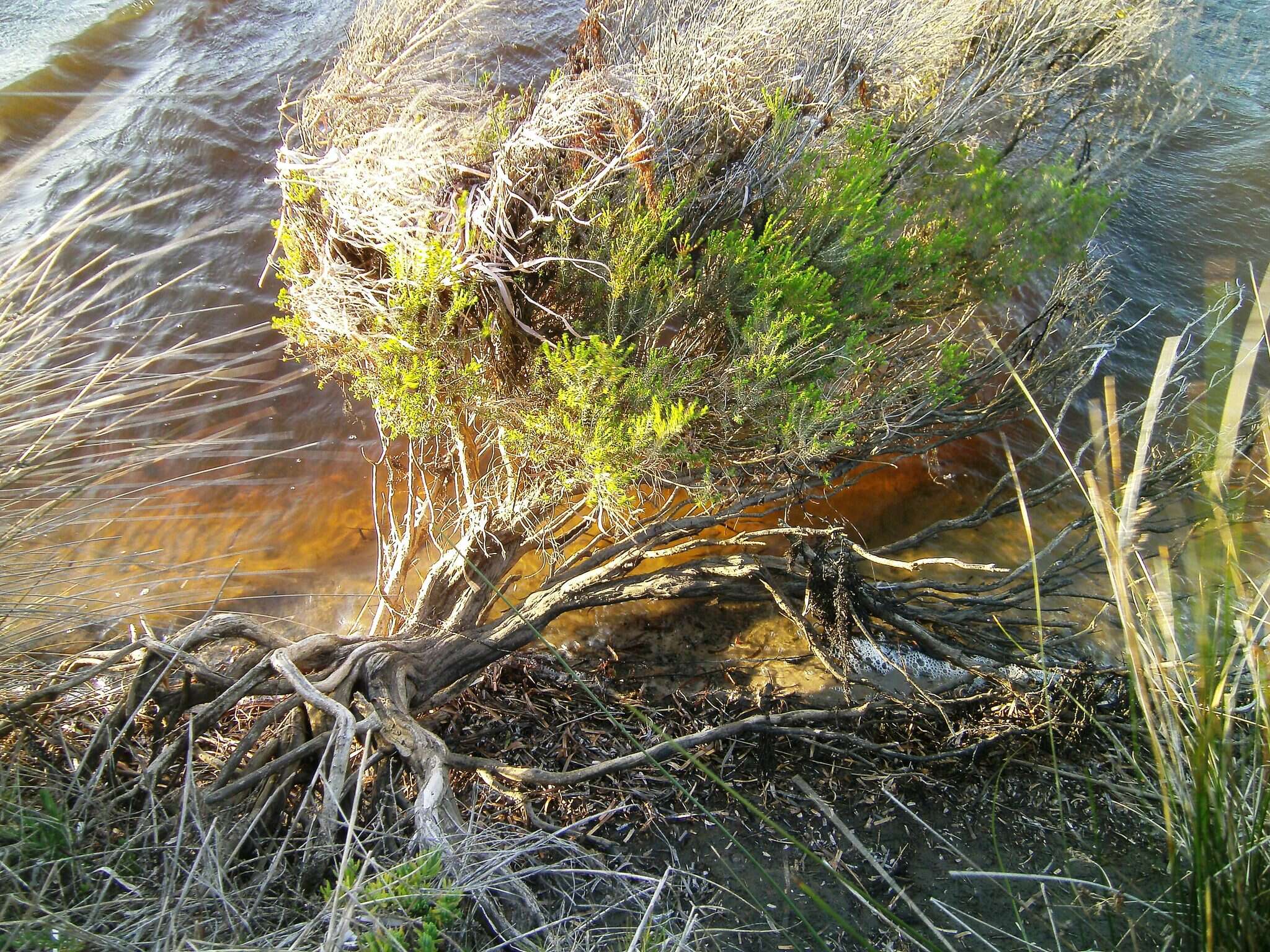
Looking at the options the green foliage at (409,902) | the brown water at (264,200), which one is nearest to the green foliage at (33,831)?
the green foliage at (409,902)

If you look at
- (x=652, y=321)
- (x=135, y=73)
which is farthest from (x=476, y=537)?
(x=135, y=73)

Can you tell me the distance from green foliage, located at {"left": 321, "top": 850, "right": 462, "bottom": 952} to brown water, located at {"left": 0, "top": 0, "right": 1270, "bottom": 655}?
6.61 ft

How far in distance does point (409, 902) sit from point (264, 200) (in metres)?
6.57

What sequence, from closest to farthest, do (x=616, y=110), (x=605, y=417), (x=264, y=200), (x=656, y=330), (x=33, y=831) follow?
(x=33, y=831) → (x=605, y=417) → (x=656, y=330) → (x=616, y=110) → (x=264, y=200)

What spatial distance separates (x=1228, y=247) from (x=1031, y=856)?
725 cm

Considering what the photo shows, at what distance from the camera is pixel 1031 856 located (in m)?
3.36

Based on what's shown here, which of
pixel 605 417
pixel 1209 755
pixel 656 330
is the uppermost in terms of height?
pixel 656 330

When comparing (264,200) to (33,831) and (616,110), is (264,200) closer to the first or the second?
(616,110)

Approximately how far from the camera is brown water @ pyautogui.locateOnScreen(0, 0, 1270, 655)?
17.0 feet

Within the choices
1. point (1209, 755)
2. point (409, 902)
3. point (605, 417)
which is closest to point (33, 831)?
point (409, 902)

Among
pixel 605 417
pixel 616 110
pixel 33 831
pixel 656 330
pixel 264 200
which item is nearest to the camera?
pixel 33 831

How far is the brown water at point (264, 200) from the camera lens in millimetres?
5180

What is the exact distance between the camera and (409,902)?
2.22 m

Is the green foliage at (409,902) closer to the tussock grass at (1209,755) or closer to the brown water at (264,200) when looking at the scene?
the tussock grass at (1209,755)
